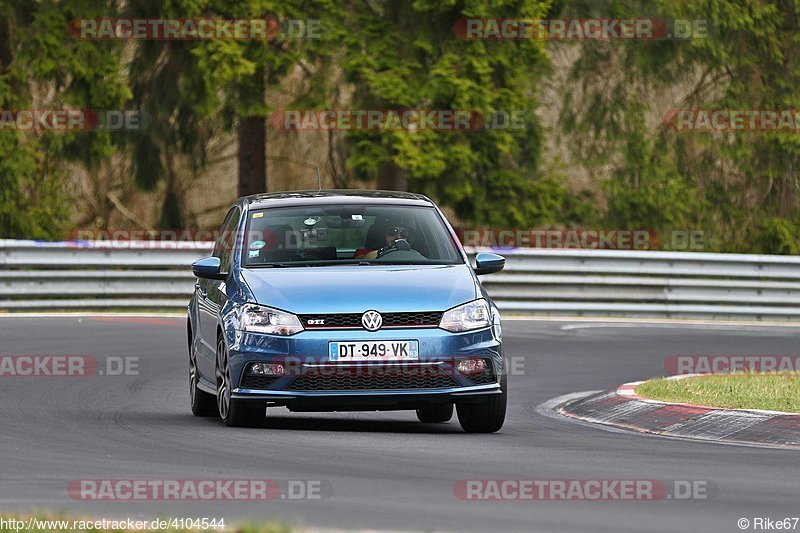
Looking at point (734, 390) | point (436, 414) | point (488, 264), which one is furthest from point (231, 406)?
point (734, 390)

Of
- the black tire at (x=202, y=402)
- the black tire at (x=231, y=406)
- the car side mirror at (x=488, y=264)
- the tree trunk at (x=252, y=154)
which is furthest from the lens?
the tree trunk at (x=252, y=154)

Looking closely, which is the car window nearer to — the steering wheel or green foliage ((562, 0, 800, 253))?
the steering wheel

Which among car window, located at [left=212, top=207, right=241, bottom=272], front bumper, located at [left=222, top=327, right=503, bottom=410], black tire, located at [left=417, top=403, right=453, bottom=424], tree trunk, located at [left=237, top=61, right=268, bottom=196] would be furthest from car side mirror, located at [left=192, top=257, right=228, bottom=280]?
tree trunk, located at [left=237, top=61, right=268, bottom=196]

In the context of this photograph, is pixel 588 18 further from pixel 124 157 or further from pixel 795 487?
pixel 795 487

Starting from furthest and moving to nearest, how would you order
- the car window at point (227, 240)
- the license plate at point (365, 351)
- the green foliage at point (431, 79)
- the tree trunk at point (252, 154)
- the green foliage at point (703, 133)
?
the green foliage at point (703, 133) → the tree trunk at point (252, 154) → the green foliage at point (431, 79) → the car window at point (227, 240) → the license plate at point (365, 351)

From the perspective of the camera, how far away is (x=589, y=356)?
18.7 m

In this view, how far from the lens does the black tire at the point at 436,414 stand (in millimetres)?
12711

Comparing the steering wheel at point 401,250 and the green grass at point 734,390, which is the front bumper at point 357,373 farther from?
the green grass at point 734,390

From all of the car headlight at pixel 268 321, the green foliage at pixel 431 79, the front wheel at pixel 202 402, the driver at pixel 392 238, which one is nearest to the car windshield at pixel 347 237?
the driver at pixel 392 238

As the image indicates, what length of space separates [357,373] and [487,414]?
1.09 m

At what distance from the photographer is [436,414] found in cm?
1280

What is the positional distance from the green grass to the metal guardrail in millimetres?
9104

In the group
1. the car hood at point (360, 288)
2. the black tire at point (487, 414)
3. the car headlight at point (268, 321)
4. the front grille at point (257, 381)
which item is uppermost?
the car hood at point (360, 288)

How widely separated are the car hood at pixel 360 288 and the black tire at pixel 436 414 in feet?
4.16
